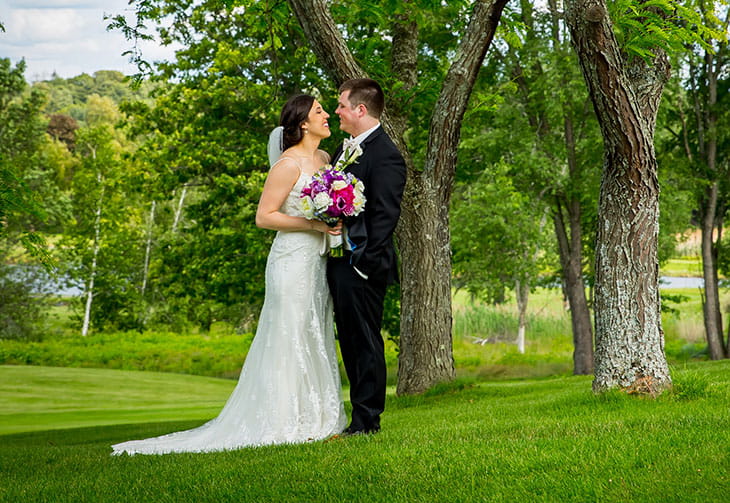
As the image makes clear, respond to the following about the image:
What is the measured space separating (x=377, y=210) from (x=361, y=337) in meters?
0.99

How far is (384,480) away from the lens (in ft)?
13.4

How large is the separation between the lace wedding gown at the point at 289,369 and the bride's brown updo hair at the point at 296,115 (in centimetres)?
35

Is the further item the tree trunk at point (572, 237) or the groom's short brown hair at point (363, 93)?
the tree trunk at point (572, 237)

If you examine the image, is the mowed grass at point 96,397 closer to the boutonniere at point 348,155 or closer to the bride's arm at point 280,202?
the bride's arm at point 280,202

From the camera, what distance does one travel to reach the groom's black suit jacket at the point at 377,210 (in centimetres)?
549

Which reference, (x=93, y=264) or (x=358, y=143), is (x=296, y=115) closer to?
(x=358, y=143)

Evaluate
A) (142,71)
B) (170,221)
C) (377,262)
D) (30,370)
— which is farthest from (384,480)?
(170,221)

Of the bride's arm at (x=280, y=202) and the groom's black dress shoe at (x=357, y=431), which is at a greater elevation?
the bride's arm at (x=280, y=202)

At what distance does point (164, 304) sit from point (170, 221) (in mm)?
5933

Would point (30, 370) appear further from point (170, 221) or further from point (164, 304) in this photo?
point (170, 221)

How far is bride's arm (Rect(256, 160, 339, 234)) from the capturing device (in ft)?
18.8

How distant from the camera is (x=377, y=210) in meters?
5.52

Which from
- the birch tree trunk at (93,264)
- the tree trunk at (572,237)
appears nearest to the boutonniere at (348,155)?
the tree trunk at (572,237)

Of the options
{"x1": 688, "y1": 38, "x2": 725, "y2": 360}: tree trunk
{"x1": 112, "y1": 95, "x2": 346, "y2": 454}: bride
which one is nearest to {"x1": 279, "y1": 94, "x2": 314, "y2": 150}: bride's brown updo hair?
{"x1": 112, "y1": 95, "x2": 346, "y2": 454}: bride
